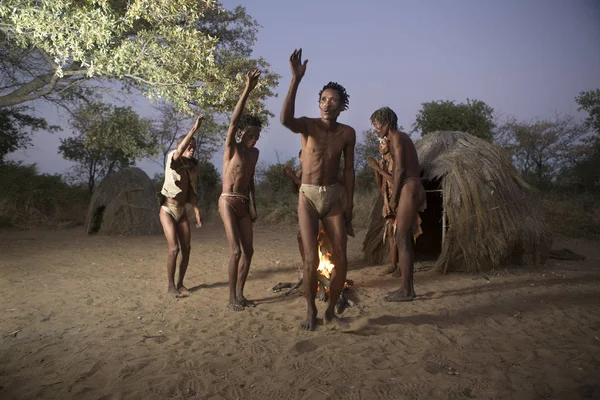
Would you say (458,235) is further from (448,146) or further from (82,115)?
(82,115)

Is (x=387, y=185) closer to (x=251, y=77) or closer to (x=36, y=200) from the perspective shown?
(x=251, y=77)

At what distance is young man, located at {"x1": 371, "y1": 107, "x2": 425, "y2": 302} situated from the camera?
16.4 feet

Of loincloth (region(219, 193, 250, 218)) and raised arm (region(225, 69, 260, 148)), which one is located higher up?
raised arm (region(225, 69, 260, 148))

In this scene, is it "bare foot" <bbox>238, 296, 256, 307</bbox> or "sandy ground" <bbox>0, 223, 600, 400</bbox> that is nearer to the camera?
"sandy ground" <bbox>0, 223, 600, 400</bbox>

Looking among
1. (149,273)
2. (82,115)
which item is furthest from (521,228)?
(82,115)

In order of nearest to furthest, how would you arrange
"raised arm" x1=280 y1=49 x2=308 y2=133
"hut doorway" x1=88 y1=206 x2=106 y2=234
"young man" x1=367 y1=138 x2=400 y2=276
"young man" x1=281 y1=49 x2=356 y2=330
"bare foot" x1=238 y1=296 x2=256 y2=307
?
"raised arm" x1=280 y1=49 x2=308 y2=133 < "young man" x1=281 y1=49 x2=356 y2=330 < "bare foot" x1=238 y1=296 x2=256 y2=307 < "young man" x1=367 y1=138 x2=400 y2=276 < "hut doorway" x1=88 y1=206 x2=106 y2=234

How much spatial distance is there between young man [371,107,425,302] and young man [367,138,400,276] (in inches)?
19.4

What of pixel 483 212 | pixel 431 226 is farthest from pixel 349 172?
pixel 431 226

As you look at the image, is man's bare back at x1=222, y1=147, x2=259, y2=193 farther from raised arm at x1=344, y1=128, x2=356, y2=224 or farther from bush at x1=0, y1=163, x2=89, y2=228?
bush at x1=0, y1=163, x2=89, y2=228

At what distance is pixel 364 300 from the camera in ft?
16.3

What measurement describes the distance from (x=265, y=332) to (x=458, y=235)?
11.7 feet

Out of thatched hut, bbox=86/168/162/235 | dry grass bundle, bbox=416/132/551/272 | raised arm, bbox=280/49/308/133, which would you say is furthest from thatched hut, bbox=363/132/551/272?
thatched hut, bbox=86/168/162/235

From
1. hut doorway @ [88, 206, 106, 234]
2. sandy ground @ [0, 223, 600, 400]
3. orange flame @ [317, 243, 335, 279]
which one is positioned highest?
hut doorway @ [88, 206, 106, 234]

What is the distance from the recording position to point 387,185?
6.02 m
